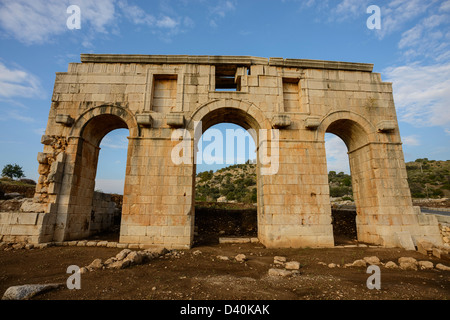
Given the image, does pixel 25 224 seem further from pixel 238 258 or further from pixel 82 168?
pixel 238 258

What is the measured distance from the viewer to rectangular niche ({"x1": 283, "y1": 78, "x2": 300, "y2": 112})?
8984mm

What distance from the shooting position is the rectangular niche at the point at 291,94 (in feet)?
29.5

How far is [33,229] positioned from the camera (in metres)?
7.00

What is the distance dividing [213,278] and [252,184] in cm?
3062

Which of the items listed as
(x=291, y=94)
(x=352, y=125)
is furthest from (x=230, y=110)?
(x=352, y=125)

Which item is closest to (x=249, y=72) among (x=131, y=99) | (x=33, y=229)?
(x=131, y=99)

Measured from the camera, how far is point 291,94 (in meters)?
9.13

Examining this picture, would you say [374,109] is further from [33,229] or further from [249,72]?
[33,229]

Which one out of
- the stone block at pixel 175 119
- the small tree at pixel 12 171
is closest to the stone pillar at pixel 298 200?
the stone block at pixel 175 119

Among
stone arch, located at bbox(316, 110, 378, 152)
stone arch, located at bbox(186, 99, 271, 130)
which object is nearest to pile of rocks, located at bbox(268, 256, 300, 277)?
stone arch, located at bbox(186, 99, 271, 130)

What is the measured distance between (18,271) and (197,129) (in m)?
6.04

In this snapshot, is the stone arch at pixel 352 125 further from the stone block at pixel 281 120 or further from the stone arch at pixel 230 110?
the stone arch at pixel 230 110

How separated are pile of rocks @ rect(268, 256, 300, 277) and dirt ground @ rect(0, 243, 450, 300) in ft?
0.45

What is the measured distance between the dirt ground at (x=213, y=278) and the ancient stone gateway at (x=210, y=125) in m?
1.19
